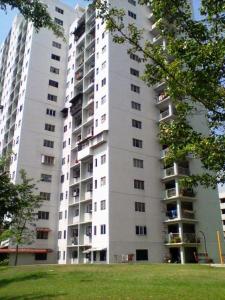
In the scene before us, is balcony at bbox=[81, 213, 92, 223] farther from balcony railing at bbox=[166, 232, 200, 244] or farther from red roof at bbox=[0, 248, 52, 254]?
balcony railing at bbox=[166, 232, 200, 244]

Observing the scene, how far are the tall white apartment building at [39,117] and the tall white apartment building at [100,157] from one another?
20 centimetres

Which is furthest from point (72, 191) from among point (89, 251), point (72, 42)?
point (72, 42)

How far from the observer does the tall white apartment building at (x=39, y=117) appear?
60500mm

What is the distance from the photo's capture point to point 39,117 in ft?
220

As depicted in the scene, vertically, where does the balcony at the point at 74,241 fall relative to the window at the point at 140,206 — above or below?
below

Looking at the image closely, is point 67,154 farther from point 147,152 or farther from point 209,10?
point 209,10

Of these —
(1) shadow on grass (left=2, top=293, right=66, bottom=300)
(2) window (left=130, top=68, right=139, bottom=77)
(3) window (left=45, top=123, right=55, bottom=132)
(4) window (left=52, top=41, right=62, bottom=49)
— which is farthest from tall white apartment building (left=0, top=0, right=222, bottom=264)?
(1) shadow on grass (left=2, top=293, right=66, bottom=300)

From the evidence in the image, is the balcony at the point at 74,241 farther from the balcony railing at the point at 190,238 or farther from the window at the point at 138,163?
the balcony railing at the point at 190,238

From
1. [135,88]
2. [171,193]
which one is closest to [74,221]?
[171,193]

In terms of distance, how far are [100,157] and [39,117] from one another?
21.5 meters

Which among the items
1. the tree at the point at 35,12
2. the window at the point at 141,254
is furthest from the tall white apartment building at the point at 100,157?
the tree at the point at 35,12

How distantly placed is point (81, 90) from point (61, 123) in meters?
7.76

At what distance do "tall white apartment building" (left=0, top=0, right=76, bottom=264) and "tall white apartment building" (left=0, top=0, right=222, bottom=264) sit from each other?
20 centimetres

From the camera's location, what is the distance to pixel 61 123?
227 ft
